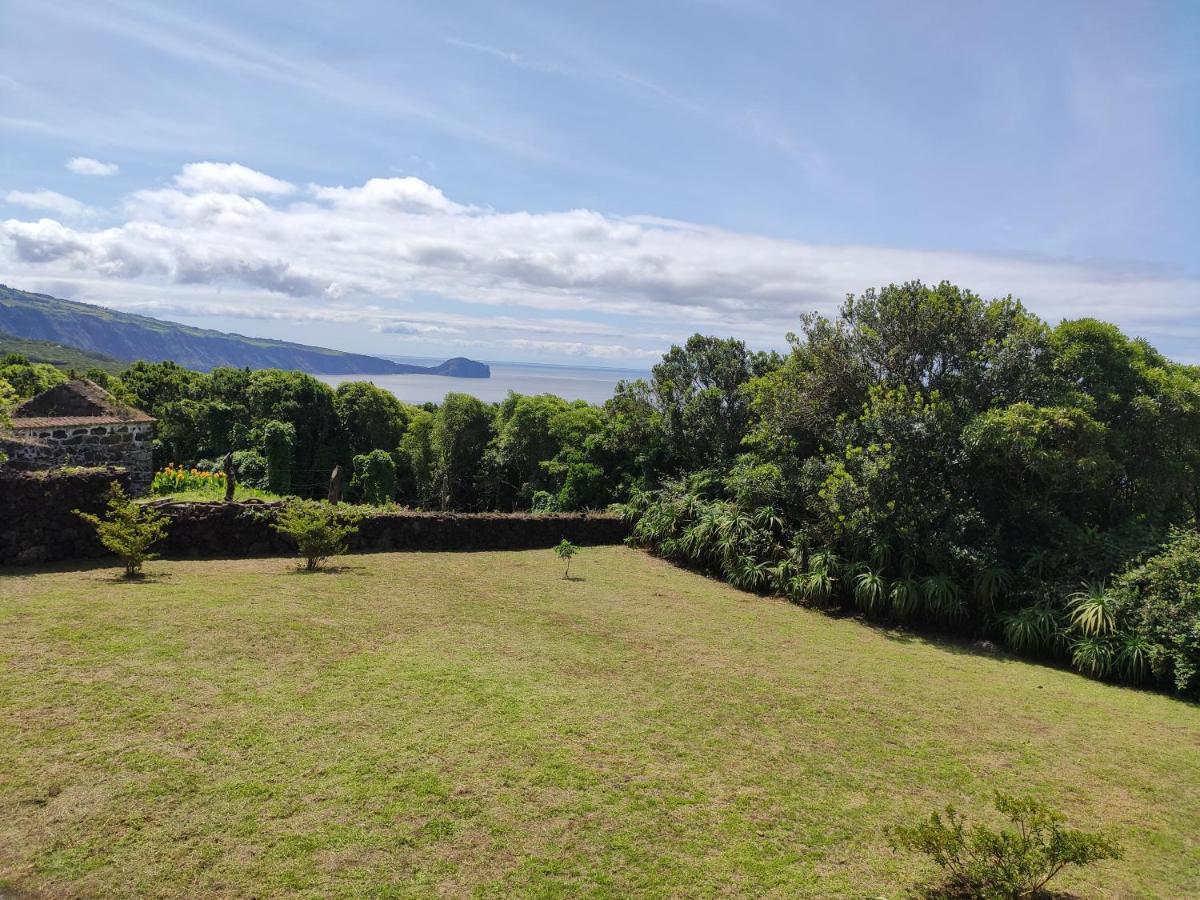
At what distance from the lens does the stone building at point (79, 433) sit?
16391 mm

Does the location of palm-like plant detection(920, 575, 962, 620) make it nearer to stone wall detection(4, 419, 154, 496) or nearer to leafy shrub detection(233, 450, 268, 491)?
stone wall detection(4, 419, 154, 496)

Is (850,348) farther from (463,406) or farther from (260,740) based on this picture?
(463,406)

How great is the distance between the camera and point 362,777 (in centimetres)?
525

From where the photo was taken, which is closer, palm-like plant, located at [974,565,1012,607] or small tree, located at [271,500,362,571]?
palm-like plant, located at [974,565,1012,607]

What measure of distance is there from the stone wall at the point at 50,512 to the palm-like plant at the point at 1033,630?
14.9 metres

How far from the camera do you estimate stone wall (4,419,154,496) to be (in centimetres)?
1625

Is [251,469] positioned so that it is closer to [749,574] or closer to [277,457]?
[277,457]

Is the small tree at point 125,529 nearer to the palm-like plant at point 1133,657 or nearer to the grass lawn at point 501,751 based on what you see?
the grass lawn at point 501,751

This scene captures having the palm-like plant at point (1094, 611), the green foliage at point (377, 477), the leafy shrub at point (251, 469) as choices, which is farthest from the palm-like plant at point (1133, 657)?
the leafy shrub at point (251, 469)

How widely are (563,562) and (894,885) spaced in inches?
440

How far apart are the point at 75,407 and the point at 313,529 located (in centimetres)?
1131

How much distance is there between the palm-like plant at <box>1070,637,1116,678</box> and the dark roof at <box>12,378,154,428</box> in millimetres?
22033

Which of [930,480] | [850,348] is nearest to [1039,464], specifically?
[930,480]

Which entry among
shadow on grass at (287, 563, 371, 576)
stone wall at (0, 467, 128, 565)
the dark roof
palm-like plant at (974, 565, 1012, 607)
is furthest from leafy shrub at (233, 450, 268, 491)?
palm-like plant at (974, 565, 1012, 607)
